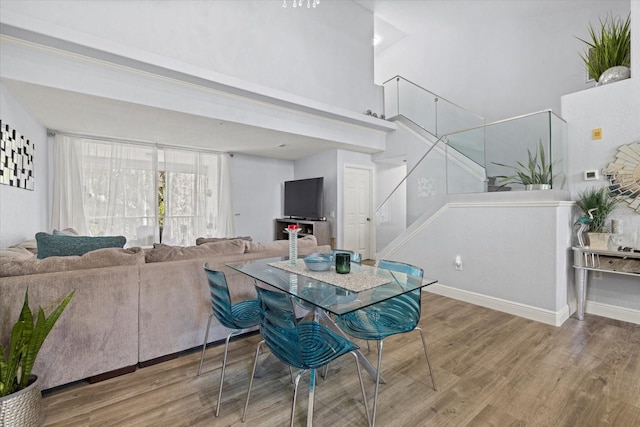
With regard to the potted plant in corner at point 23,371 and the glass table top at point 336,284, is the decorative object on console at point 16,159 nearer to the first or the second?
the potted plant in corner at point 23,371

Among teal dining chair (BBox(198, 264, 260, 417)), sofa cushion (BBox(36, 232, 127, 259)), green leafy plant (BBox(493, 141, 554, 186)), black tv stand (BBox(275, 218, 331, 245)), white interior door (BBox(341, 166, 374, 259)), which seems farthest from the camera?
white interior door (BBox(341, 166, 374, 259))

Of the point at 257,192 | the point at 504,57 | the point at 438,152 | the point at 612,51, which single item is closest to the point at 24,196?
the point at 257,192

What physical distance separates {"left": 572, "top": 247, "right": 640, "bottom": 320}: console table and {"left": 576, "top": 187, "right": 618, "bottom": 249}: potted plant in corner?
10 cm

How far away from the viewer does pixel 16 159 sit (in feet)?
10.2

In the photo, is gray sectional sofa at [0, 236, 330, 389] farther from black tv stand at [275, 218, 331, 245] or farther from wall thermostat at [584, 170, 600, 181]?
wall thermostat at [584, 170, 600, 181]

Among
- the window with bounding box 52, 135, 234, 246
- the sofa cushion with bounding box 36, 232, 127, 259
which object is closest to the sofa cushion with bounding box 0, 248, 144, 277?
the sofa cushion with bounding box 36, 232, 127, 259

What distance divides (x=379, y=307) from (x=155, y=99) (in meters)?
3.47

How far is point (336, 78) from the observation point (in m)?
5.28

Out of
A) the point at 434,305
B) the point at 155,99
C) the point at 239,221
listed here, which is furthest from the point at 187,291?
the point at 239,221

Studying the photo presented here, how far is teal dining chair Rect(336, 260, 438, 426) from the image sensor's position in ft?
5.97

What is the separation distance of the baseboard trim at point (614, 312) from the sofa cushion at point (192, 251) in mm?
3905

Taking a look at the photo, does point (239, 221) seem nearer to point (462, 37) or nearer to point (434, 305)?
point (434, 305)

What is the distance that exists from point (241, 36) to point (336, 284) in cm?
402

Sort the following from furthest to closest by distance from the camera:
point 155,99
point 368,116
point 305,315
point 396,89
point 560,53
→ point 396,89 → point 368,116 → point 560,53 → point 155,99 → point 305,315
